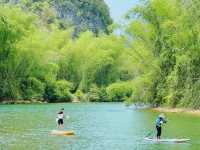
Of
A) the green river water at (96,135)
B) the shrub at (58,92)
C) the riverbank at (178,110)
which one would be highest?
the shrub at (58,92)

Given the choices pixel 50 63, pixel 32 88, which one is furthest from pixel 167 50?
pixel 50 63

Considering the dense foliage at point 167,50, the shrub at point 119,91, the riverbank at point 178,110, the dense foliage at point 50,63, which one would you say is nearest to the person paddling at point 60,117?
the riverbank at point 178,110

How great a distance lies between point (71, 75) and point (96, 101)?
892 cm

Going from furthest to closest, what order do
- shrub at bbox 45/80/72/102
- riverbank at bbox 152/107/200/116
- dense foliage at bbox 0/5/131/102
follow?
1. shrub at bbox 45/80/72/102
2. dense foliage at bbox 0/5/131/102
3. riverbank at bbox 152/107/200/116

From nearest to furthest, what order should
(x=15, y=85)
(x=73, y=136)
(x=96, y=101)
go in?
1. (x=73, y=136)
2. (x=15, y=85)
3. (x=96, y=101)

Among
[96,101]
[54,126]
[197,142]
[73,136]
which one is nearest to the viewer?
[197,142]

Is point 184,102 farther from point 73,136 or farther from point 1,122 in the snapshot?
point 73,136

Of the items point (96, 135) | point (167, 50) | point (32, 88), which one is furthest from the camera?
point (32, 88)

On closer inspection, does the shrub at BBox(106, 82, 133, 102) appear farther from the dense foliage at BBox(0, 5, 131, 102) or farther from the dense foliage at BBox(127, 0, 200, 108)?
the dense foliage at BBox(127, 0, 200, 108)

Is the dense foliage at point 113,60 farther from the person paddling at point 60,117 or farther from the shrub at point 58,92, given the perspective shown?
the person paddling at point 60,117

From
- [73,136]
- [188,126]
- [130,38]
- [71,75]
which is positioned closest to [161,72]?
[130,38]

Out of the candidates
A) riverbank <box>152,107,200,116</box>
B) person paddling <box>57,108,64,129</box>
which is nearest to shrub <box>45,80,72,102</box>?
riverbank <box>152,107,200,116</box>

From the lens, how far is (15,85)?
108 m

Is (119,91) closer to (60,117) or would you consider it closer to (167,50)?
(167,50)
